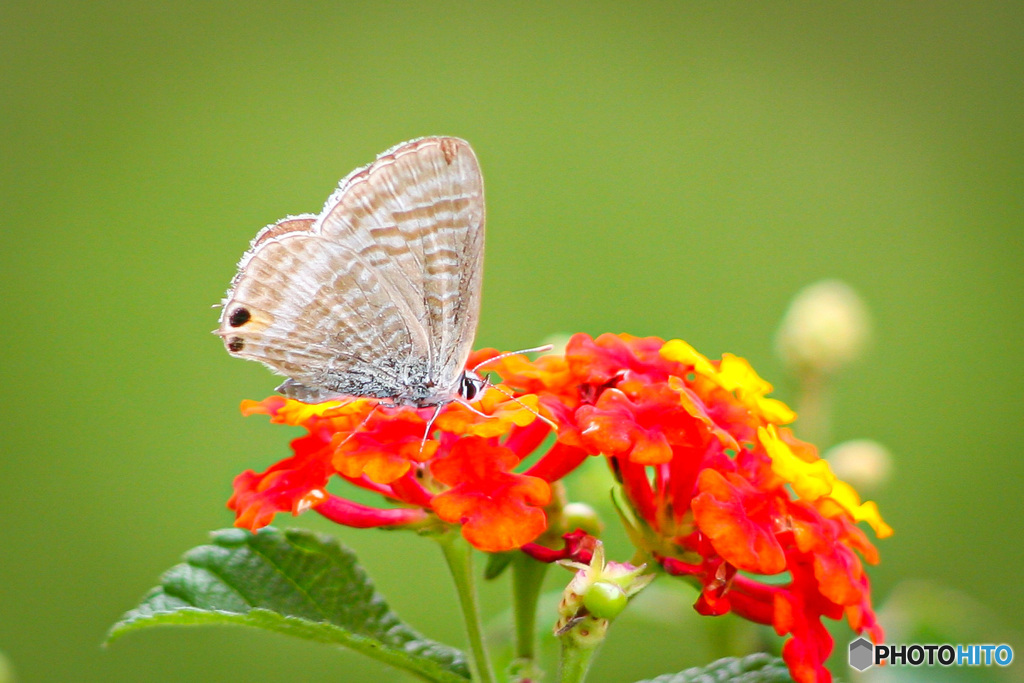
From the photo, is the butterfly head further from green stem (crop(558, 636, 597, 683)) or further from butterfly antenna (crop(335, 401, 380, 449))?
green stem (crop(558, 636, 597, 683))

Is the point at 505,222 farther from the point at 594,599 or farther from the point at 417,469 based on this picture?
the point at 594,599

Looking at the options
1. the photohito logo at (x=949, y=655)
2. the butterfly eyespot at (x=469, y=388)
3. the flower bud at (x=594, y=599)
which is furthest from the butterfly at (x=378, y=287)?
the photohito logo at (x=949, y=655)

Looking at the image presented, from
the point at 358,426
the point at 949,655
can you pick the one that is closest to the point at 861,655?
the point at 949,655

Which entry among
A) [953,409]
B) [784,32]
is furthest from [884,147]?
[953,409]

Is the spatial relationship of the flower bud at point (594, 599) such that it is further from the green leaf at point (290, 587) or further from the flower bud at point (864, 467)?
the flower bud at point (864, 467)

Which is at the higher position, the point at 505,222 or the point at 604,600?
the point at 505,222

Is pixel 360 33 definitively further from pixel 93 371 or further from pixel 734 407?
pixel 734 407
